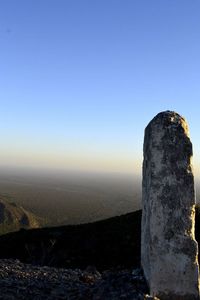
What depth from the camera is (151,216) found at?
A: 12281 millimetres

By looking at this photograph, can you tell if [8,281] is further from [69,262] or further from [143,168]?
[69,262]

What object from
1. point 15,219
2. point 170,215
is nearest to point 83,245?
point 170,215

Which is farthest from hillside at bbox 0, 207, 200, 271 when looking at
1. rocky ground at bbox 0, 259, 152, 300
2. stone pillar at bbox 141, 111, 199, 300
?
stone pillar at bbox 141, 111, 199, 300

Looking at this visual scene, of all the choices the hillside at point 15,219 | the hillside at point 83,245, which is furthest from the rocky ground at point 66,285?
the hillside at point 15,219

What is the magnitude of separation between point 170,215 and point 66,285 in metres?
5.57

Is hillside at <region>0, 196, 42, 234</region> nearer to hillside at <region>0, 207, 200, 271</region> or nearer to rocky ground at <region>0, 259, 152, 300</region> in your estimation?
hillside at <region>0, 207, 200, 271</region>

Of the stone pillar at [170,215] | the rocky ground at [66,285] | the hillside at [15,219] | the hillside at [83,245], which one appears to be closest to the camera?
the stone pillar at [170,215]

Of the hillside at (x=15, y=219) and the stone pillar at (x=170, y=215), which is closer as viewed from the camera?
the stone pillar at (x=170, y=215)

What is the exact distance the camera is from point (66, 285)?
1589 cm

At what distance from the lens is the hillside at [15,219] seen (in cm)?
11913

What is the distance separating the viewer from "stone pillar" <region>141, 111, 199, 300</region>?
1209 centimetres

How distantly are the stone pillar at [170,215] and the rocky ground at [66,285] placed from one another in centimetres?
57

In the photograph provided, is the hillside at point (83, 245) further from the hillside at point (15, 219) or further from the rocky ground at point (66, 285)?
the hillside at point (15, 219)

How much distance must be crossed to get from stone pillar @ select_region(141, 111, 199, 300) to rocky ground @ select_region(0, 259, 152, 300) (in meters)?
0.57
